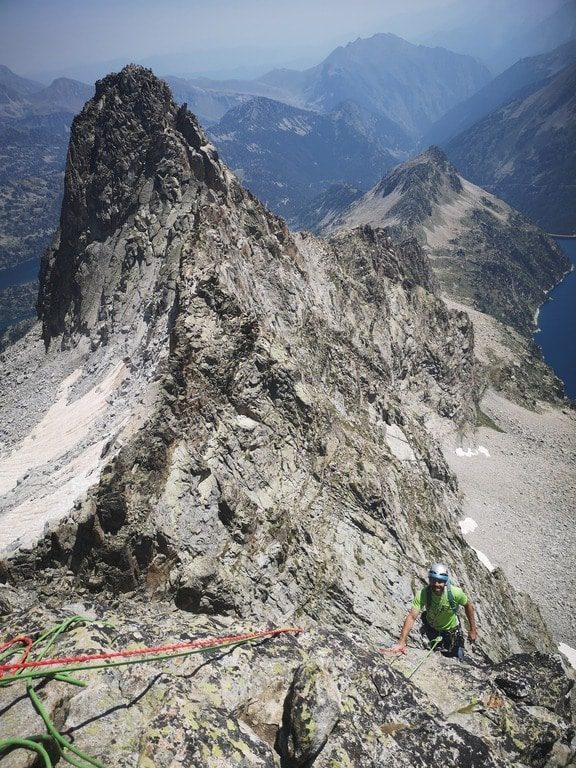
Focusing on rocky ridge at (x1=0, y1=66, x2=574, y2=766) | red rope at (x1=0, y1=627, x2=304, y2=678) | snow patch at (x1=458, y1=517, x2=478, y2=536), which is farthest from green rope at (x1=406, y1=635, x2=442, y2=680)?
snow patch at (x1=458, y1=517, x2=478, y2=536)

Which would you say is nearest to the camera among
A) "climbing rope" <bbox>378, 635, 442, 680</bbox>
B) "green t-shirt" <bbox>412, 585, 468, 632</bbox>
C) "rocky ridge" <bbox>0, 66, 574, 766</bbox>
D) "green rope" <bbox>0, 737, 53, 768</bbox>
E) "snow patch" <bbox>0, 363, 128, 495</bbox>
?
"green rope" <bbox>0, 737, 53, 768</bbox>

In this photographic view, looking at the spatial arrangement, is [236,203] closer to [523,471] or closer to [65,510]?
[65,510]

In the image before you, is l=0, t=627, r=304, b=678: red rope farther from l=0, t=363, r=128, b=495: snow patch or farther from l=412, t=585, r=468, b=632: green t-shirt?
l=0, t=363, r=128, b=495: snow patch

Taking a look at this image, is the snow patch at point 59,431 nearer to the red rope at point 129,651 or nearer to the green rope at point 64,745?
the red rope at point 129,651

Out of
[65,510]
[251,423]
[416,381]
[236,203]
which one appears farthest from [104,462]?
[416,381]

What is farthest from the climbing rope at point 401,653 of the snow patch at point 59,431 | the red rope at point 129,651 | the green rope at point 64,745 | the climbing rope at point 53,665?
the snow patch at point 59,431
